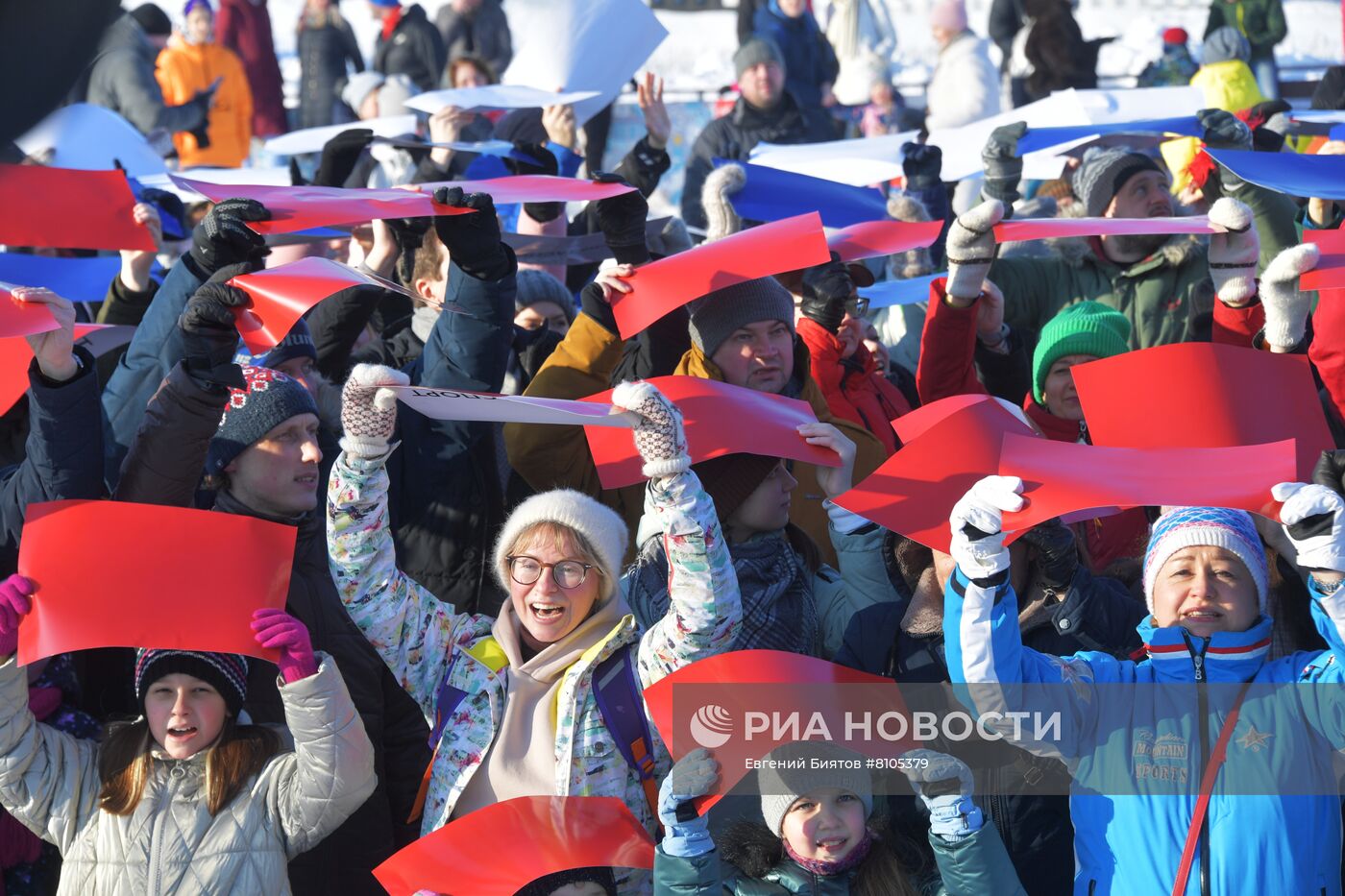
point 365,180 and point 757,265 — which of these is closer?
point 757,265

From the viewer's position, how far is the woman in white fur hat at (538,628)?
11.0 ft

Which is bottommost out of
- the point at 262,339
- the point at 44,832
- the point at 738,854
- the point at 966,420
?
the point at 738,854

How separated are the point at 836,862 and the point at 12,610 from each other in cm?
177

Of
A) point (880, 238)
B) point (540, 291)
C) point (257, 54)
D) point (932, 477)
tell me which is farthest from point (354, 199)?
point (257, 54)

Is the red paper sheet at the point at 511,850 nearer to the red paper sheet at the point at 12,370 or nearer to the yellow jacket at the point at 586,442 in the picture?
the yellow jacket at the point at 586,442

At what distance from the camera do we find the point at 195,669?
11.5 feet

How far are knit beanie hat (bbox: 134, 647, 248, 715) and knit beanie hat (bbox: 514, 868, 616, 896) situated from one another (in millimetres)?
786

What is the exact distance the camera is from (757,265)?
4324 mm

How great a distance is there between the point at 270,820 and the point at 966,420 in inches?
69.0

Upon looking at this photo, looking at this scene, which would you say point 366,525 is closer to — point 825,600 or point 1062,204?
point 825,600

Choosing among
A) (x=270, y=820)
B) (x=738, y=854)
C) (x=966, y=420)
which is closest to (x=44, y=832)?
(x=270, y=820)

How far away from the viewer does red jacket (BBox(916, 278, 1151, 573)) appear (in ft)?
14.4

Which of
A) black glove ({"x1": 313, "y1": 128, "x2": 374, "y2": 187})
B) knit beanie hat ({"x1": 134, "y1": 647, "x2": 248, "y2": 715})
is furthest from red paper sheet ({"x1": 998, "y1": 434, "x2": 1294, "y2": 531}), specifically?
black glove ({"x1": 313, "y1": 128, "x2": 374, "y2": 187})

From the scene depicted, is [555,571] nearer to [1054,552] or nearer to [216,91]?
[1054,552]
